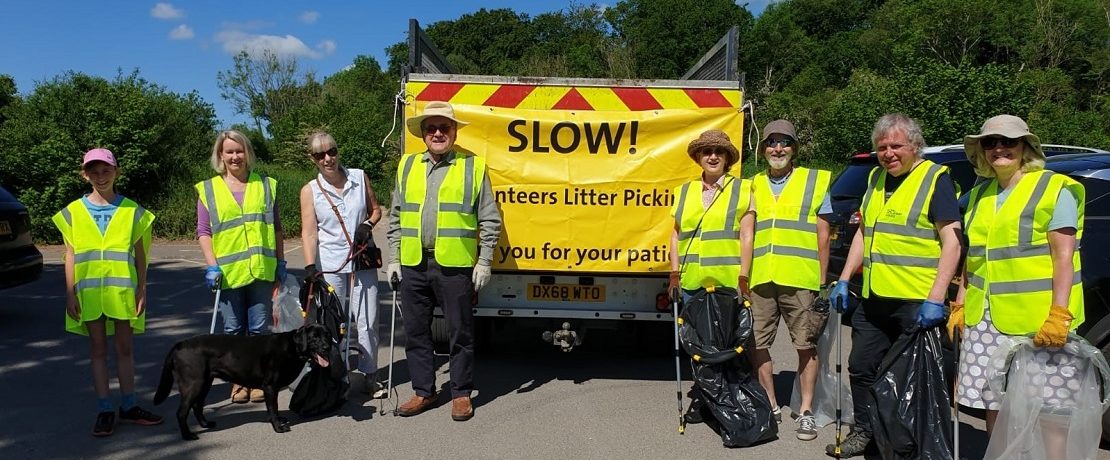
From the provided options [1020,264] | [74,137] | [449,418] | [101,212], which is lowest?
[449,418]

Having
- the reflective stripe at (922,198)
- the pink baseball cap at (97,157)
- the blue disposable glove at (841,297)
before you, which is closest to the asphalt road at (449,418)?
the blue disposable glove at (841,297)

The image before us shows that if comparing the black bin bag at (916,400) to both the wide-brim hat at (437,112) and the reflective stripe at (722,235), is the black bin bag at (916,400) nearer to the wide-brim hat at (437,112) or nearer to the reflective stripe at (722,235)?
the reflective stripe at (722,235)

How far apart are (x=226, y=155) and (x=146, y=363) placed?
2.38m

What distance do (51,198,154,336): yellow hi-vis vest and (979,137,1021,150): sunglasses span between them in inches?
178

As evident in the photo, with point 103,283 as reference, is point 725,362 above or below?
below

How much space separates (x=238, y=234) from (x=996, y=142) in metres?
4.23

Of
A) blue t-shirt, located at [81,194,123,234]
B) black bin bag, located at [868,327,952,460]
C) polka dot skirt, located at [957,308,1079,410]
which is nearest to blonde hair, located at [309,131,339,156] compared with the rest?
blue t-shirt, located at [81,194,123,234]

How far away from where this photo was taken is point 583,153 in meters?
5.39

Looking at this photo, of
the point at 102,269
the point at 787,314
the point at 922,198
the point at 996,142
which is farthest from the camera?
the point at 787,314

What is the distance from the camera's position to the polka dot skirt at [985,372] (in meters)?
3.37

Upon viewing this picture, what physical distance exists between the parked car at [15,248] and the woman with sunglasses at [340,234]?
3974mm

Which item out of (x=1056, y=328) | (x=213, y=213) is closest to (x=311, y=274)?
(x=213, y=213)

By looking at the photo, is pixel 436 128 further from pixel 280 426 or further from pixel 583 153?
pixel 280 426

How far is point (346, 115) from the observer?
29578 millimetres
